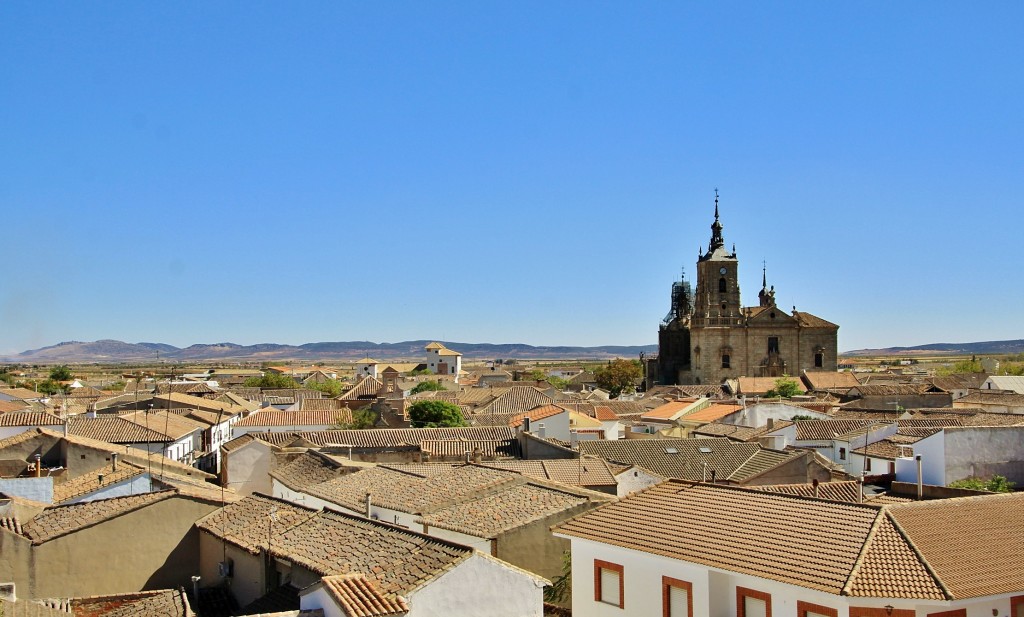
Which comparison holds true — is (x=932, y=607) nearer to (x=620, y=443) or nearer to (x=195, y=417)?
(x=620, y=443)

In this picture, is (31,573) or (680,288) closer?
(31,573)

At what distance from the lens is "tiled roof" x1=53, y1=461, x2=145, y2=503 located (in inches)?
834

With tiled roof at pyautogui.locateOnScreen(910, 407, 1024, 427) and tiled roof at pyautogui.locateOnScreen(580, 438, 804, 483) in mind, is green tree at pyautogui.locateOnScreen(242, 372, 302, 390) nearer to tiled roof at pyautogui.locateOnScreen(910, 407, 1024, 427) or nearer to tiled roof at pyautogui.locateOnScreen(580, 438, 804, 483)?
tiled roof at pyautogui.locateOnScreen(910, 407, 1024, 427)

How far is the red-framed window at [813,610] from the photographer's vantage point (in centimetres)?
1225

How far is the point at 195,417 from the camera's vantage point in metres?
49.4

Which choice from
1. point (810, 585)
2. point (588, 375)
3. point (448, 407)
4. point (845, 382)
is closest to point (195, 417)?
point (448, 407)

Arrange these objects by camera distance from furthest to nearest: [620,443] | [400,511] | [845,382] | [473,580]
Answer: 1. [845,382]
2. [620,443]
3. [400,511]
4. [473,580]

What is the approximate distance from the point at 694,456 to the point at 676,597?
19100mm

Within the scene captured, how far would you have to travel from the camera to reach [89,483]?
73.3 ft

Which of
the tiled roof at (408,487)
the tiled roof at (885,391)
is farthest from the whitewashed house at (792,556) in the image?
the tiled roof at (885,391)

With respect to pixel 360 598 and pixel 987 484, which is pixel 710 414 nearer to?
pixel 987 484

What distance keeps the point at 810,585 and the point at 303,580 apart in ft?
21.0

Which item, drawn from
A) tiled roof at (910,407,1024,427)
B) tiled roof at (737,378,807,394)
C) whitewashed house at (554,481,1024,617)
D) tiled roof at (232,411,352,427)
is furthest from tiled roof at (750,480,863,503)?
tiled roof at (737,378,807,394)

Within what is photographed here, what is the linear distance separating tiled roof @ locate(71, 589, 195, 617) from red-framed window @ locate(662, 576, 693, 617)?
6.36 m
